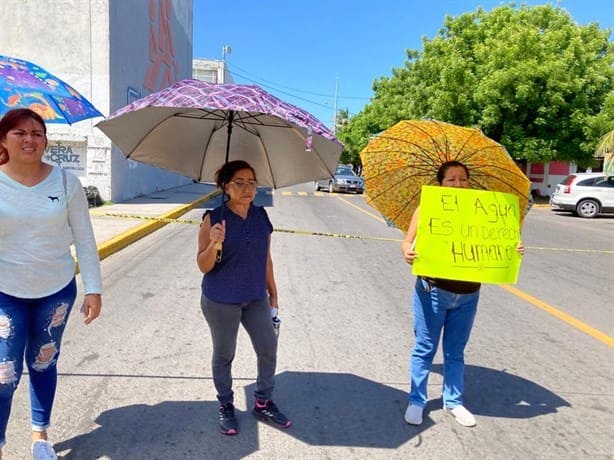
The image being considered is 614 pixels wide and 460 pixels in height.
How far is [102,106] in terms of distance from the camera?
15.0m

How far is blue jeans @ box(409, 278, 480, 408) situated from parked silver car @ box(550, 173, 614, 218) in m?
18.5

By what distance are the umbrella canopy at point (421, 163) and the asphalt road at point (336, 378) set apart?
1351 mm

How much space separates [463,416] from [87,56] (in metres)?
15.0

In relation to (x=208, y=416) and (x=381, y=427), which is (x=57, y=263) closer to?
(x=208, y=416)

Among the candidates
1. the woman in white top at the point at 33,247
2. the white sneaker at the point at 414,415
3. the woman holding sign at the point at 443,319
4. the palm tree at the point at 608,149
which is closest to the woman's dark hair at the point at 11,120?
the woman in white top at the point at 33,247

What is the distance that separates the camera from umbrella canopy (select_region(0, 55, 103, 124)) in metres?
2.81

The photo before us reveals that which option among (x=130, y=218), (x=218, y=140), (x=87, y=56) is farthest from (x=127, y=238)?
(x=87, y=56)

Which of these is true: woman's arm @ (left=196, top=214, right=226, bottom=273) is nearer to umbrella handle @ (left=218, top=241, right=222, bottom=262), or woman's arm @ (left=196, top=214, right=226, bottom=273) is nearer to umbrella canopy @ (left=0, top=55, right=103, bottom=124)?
umbrella handle @ (left=218, top=241, right=222, bottom=262)

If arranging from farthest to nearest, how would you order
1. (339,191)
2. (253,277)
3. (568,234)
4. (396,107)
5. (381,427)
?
(396,107) → (339,191) → (568,234) → (381,427) → (253,277)

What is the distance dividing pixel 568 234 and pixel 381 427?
12.4 metres

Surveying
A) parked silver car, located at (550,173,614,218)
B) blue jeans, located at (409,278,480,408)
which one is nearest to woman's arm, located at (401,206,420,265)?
blue jeans, located at (409,278,480,408)

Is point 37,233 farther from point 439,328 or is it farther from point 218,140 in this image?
point 439,328

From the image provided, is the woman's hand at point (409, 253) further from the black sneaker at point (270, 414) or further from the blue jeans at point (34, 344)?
the blue jeans at point (34, 344)

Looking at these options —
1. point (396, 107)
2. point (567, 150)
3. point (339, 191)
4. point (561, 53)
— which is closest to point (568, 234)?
point (567, 150)
